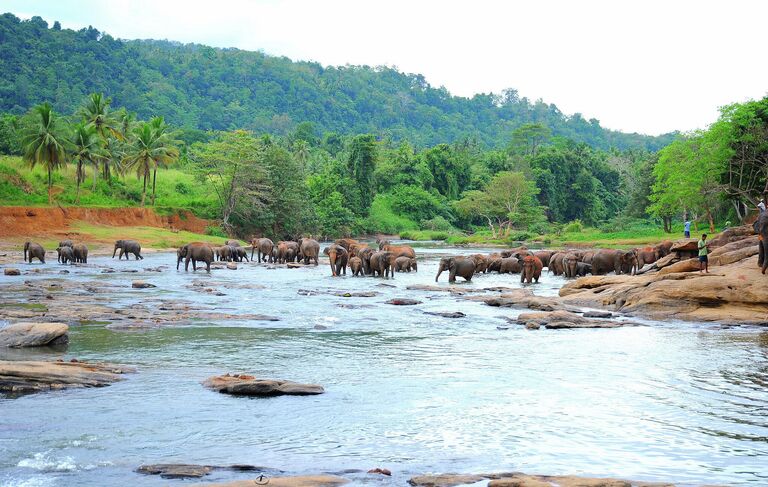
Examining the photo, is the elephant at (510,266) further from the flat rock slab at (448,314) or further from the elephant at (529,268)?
the flat rock slab at (448,314)

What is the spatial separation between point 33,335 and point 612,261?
93.3 ft

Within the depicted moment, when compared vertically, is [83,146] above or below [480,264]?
above

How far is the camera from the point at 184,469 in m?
9.06

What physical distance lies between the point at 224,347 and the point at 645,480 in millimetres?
10588

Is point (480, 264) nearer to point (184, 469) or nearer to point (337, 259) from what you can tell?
point (337, 259)

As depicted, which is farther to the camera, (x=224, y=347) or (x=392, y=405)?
(x=224, y=347)

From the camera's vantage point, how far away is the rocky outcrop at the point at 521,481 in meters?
8.41

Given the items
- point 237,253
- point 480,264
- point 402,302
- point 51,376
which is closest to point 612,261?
point 480,264

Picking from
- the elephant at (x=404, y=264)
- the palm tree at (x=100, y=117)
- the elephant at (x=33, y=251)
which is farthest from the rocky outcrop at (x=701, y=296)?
the palm tree at (x=100, y=117)

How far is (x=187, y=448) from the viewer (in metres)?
10.2

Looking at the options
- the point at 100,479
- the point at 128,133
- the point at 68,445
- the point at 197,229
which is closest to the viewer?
the point at 100,479

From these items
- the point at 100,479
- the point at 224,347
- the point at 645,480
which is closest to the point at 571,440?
the point at 645,480

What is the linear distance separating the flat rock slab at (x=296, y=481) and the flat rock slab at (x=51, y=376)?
574cm

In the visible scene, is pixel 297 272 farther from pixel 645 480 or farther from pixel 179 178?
pixel 179 178
